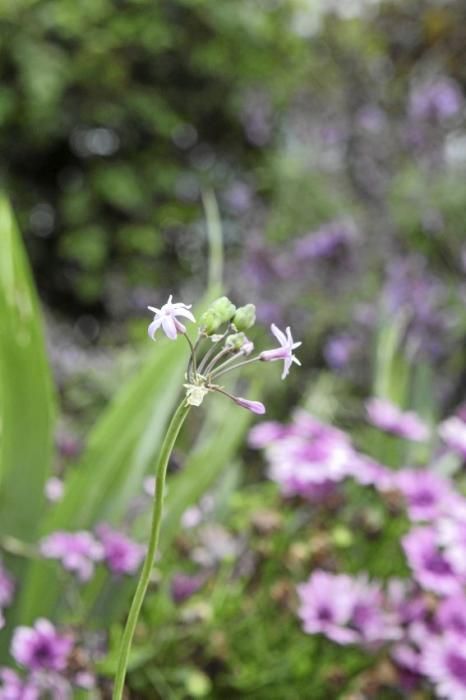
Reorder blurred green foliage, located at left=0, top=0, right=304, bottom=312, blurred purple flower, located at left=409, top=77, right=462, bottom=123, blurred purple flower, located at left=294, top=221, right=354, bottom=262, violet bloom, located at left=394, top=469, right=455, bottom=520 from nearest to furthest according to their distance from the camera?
violet bloom, located at left=394, top=469, right=455, bottom=520 → blurred purple flower, located at left=294, top=221, right=354, bottom=262 → blurred purple flower, located at left=409, top=77, right=462, bottom=123 → blurred green foliage, located at left=0, top=0, right=304, bottom=312

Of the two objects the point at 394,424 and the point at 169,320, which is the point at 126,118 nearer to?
the point at 394,424

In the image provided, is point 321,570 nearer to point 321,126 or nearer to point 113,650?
point 113,650

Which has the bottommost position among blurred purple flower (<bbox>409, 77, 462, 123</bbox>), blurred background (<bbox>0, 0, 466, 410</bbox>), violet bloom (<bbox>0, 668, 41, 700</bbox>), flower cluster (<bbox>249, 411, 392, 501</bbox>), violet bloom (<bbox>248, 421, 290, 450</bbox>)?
violet bloom (<bbox>0, 668, 41, 700</bbox>)

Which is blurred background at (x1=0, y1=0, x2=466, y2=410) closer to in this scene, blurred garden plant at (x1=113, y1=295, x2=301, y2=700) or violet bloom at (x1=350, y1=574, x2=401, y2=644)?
violet bloom at (x1=350, y1=574, x2=401, y2=644)

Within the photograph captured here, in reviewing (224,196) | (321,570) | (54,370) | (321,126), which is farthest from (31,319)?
(224,196)

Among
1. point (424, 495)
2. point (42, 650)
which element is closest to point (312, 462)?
point (424, 495)

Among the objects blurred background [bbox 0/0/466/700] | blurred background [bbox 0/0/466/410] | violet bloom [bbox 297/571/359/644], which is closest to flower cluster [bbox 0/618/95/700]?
violet bloom [bbox 297/571/359/644]
